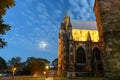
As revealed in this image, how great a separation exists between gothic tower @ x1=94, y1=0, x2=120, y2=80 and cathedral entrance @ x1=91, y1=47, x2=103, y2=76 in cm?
4423

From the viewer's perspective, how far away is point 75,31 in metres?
57.3

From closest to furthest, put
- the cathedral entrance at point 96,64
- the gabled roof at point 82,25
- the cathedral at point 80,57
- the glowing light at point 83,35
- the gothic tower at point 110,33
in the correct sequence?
the gothic tower at point 110,33
the cathedral at point 80,57
the cathedral entrance at point 96,64
the glowing light at point 83,35
the gabled roof at point 82,25

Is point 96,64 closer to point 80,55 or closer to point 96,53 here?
point 96,53

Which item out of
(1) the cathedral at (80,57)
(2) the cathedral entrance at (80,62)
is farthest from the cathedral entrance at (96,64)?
(2) the cathedral entrance at (80,62)

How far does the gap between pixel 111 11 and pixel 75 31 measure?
5193 cm

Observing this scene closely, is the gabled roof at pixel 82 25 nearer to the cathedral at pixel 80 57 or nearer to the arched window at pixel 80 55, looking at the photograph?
the cathedral at pixel 80 57

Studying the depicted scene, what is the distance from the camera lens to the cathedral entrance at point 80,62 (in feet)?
156

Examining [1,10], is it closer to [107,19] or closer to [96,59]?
[107,19]

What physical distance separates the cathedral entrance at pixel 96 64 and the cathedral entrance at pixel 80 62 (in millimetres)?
3158

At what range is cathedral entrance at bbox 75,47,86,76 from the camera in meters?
47.5

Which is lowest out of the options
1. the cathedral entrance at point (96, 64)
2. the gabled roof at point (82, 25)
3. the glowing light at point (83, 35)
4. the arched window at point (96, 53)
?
the cathedral entrance at point (96, 64)

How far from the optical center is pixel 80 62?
49000mm

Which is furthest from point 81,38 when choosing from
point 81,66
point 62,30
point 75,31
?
point 81,66

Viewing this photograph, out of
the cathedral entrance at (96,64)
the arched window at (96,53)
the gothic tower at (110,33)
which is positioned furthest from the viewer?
the arched window at (96,53)
